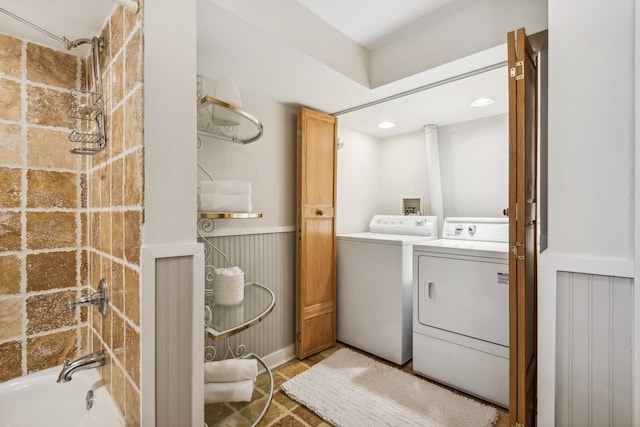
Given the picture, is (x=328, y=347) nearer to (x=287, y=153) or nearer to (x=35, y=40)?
(x=287, y=153)

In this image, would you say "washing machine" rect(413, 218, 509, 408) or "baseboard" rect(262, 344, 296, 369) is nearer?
"washing machine" rect(413, 218, 509, 408)

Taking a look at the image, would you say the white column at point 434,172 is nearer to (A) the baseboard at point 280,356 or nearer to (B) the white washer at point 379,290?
(B) the white washer at point 379,290

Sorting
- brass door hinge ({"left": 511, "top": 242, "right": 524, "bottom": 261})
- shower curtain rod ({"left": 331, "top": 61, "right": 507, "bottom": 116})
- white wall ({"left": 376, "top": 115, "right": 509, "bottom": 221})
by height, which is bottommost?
brass door hinge ({"left": 511, "top": 242, "right": 524, "bottom": 261})

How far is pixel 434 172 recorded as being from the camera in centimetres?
281

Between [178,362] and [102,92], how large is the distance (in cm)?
121

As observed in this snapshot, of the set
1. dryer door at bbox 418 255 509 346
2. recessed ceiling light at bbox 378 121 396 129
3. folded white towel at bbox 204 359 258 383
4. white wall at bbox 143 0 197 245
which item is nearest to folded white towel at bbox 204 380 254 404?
folded white towel at bbox 204 359 258 383

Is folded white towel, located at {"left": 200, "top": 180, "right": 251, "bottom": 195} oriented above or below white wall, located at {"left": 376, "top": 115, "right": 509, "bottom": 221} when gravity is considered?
below

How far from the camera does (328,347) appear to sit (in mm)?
2525

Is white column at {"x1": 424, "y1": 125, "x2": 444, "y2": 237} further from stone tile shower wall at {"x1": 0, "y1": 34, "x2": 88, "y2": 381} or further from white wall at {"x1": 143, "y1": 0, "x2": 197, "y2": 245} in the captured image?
stone tile shower wall at {"x1": 0, "y1": 34, "x2": 88, "y2": 381}

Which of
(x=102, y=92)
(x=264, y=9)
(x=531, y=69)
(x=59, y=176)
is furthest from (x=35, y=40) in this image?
(x=531, y=69)

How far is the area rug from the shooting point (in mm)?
1637

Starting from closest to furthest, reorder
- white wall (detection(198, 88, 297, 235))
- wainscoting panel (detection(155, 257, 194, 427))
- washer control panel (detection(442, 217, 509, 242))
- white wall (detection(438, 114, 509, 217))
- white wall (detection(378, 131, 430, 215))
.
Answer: wainscoting panel (detection(155, 257, 194, 427))
white wall (detection(198, 88, 297, 235))
washer control panel (detection(442, 217, 509, 242))
white wall (detection(438, 114, 509, 217))
white wall (detection(378, 131, 430, 215))

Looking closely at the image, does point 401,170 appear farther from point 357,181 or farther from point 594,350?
point 594,350

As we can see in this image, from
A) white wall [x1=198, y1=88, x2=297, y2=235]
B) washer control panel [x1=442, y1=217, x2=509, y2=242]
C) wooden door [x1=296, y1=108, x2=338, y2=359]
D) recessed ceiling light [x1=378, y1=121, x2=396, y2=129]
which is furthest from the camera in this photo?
recessed ceiling light [x1=378, y1=121, x2=396, y2=129]
